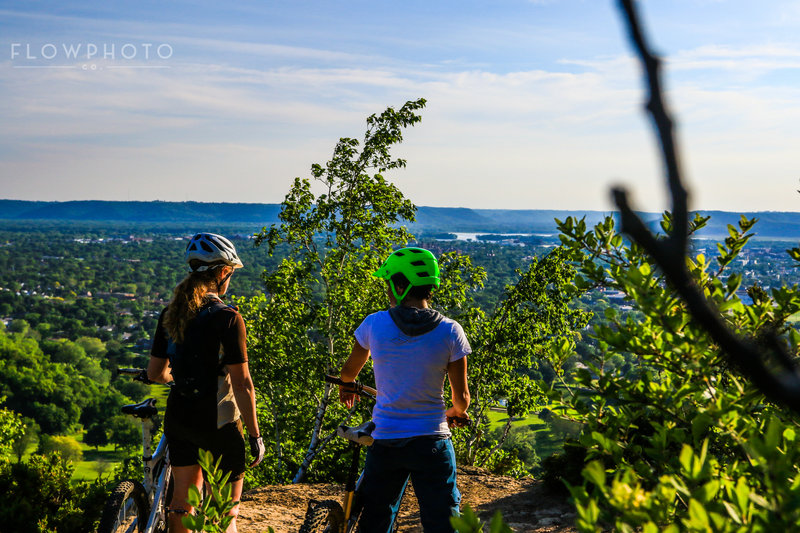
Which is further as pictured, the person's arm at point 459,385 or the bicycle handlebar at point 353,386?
the bicycle handlebar at point 353,386

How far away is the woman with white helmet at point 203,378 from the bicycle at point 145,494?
20cm

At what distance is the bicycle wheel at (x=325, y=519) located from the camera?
10.9ft

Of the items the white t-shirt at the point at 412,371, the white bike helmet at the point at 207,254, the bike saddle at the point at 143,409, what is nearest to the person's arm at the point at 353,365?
the white t-shirt at the point at 412,371

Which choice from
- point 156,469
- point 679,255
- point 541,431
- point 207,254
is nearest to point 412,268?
point 207,254

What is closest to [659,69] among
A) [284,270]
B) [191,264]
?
[191,264]

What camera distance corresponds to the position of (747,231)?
111 inches

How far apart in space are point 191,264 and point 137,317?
12132 cm

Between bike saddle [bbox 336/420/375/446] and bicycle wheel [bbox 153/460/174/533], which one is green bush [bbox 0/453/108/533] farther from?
bike saddle [bbox 336/420/375/446]

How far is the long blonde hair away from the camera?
328cm

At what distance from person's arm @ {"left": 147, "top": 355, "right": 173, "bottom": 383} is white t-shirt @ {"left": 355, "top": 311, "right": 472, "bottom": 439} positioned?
1.20 meters

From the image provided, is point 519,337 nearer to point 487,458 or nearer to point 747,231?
point 487,458

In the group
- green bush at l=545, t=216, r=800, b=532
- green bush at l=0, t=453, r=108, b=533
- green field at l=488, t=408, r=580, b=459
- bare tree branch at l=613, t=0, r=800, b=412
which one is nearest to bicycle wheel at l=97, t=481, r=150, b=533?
green bush at l=545, t=216, r=800, b=532

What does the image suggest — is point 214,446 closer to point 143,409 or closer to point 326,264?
point 143,409

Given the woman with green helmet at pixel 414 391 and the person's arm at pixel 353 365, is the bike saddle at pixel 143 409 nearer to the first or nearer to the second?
the person's arm at pixel 353 365
